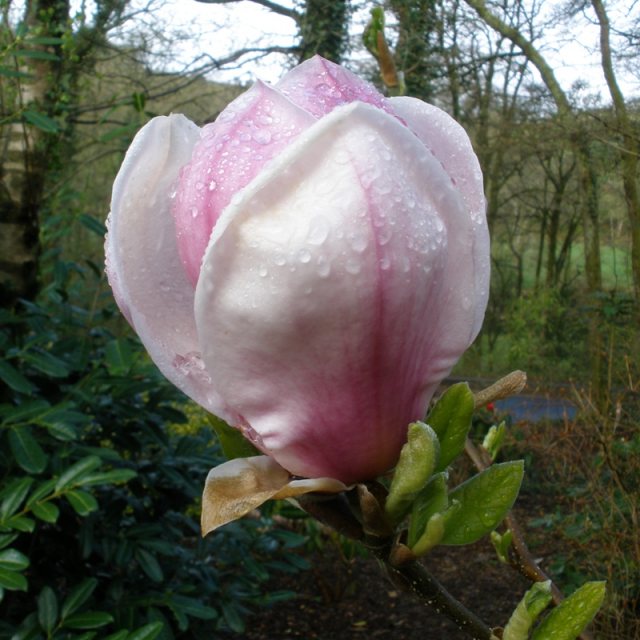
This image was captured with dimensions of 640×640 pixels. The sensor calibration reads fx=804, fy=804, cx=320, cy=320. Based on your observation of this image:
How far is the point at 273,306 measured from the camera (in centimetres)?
34

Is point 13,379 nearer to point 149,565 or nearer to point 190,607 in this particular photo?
point 149,565

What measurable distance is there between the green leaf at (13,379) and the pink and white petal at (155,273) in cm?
156

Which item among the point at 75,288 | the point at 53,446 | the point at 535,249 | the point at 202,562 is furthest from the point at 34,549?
the point at 535,249

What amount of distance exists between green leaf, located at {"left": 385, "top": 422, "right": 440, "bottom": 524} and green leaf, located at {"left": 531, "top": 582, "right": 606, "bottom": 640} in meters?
0.12

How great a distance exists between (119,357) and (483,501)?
1719 millimetres

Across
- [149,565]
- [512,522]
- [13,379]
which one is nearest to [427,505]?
[512,522]

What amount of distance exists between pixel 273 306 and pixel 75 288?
2.41m

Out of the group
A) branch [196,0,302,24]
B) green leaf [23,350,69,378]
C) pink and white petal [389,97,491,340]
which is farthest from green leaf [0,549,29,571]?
branch [196,0,302,24]

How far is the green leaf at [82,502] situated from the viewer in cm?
162

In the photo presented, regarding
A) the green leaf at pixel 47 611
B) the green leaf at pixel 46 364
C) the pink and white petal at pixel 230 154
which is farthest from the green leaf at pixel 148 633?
the pink and white petal at pixel 230 154

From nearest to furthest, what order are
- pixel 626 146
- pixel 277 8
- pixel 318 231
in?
pixel 318 231 → pixel 626 146 → pixel 277 8

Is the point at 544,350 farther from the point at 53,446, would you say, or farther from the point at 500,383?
the point at 500,383

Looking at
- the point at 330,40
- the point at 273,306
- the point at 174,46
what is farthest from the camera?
the point at 174,46

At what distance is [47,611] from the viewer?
1.76 meters
